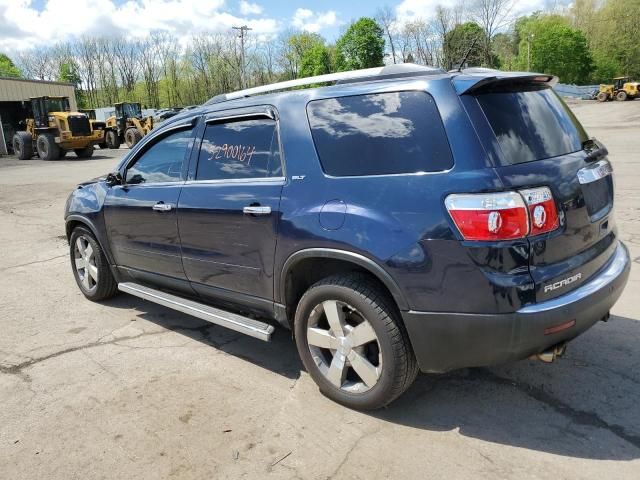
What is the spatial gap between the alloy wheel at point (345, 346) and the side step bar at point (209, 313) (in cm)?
36

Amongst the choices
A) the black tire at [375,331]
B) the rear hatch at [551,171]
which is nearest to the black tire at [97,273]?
the black tire at [375,331]

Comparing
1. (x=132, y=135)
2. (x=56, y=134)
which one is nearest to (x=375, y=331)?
(x=56, y=134)

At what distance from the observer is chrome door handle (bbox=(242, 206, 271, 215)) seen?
321cm

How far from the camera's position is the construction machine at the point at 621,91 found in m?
48.0

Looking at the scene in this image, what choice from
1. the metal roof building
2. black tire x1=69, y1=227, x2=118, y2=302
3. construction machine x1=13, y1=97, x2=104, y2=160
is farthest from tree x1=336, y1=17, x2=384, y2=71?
A: black tire x1=69, y1=227, x2=118, y2=302

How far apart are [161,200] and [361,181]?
187 cm

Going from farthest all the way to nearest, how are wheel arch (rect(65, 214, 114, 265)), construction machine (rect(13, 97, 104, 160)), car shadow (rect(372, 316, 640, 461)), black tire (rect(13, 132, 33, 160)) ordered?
black tire (rect(13, 132, 33, 160))
construction machine (rect(13, 97, 104, 160))
wheel arch (rect(65, 214, 114, 265))
car shadow (rect(372, 316, 640, 461))

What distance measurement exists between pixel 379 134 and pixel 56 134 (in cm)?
2654

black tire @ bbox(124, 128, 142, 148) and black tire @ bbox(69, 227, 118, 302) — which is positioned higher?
black tire @ bbox(124, 128, 142, 148)

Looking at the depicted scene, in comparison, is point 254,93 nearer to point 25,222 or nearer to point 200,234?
point 200,234

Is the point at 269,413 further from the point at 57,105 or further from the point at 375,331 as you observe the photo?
the point at 57,105

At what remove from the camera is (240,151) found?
3533 millimetres

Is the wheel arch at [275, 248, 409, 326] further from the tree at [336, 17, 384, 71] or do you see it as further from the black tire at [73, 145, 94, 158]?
the tree at [336, 17, 384, 71]

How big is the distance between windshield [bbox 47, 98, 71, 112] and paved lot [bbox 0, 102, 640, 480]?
25375 mm
